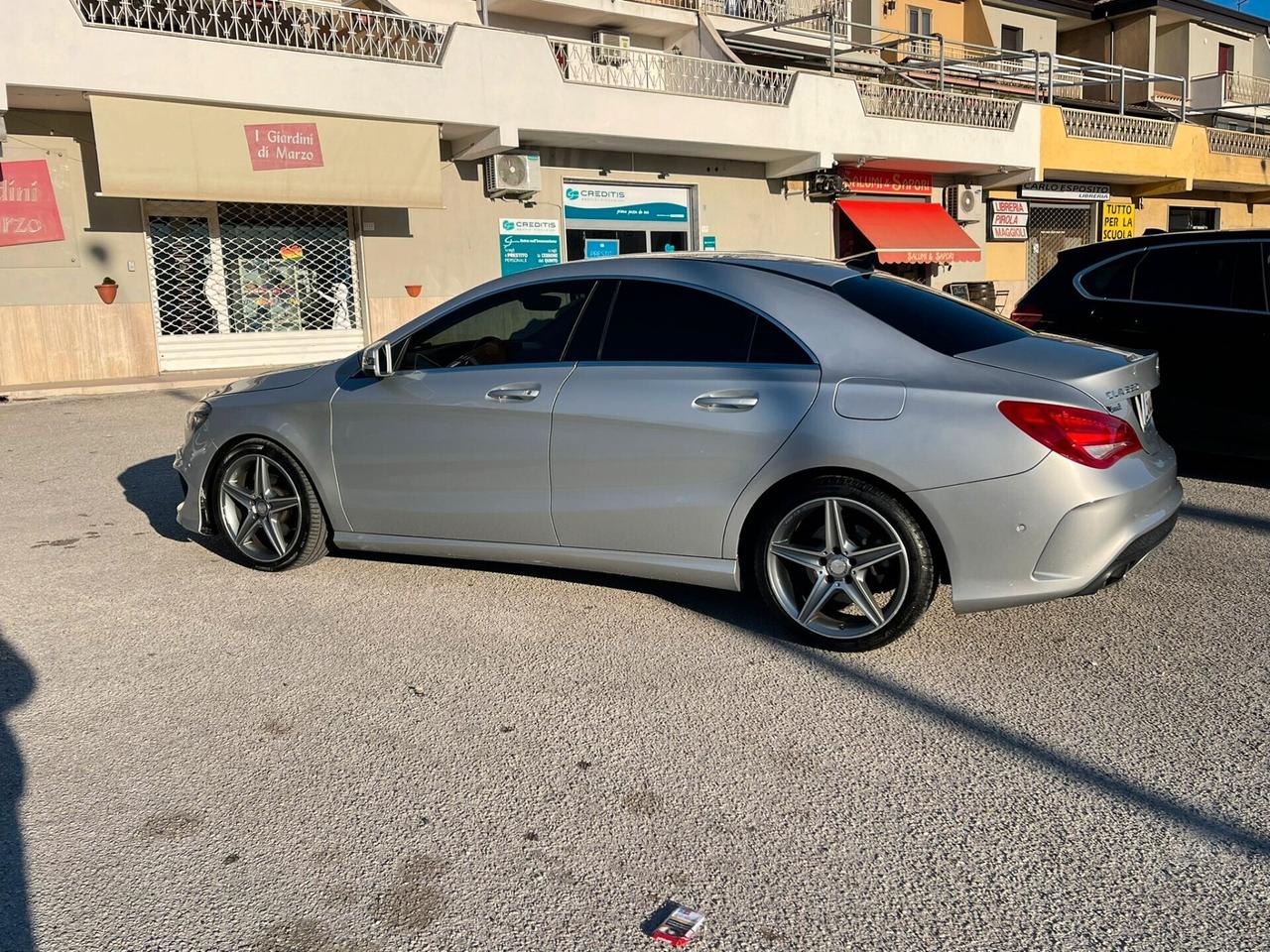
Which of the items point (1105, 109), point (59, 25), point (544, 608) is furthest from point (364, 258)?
point (1105, 109)

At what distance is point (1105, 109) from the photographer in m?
31.2

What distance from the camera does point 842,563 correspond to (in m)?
4.04

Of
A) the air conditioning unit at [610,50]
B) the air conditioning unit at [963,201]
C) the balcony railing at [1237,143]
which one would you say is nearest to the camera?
the air conditioning unit at [610,50]

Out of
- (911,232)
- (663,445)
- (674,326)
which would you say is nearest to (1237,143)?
(911,232)

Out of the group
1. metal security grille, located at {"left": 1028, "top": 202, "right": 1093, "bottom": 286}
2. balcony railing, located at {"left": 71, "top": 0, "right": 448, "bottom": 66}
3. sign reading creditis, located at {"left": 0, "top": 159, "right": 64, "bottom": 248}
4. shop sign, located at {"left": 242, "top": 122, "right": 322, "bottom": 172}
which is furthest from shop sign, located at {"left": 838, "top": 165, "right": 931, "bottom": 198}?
sign reading creditis, located at {"left": 0, "top": 159, "right": 64, "bottom": 248}

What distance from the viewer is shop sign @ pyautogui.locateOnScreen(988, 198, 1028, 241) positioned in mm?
26266

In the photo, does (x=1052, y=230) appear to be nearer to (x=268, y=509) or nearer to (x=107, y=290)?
(x=107, y=290)

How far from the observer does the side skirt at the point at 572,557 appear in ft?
14.1

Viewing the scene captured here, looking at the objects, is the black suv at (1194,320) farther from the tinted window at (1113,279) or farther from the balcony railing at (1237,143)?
the balcony railing at (1237,143)

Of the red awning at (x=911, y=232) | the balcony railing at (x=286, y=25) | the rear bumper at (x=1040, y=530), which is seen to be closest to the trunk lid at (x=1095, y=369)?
the rear bumper at (x=1040, y=530)

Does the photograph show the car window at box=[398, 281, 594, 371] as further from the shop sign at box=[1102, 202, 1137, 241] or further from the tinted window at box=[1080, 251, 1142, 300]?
the shop sign at box=[1102, 202, 1137, 241]

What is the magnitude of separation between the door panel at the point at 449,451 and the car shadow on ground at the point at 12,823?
1.57m

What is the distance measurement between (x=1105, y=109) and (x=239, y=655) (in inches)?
1303

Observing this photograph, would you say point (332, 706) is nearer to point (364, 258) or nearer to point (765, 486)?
point (765, 486)
